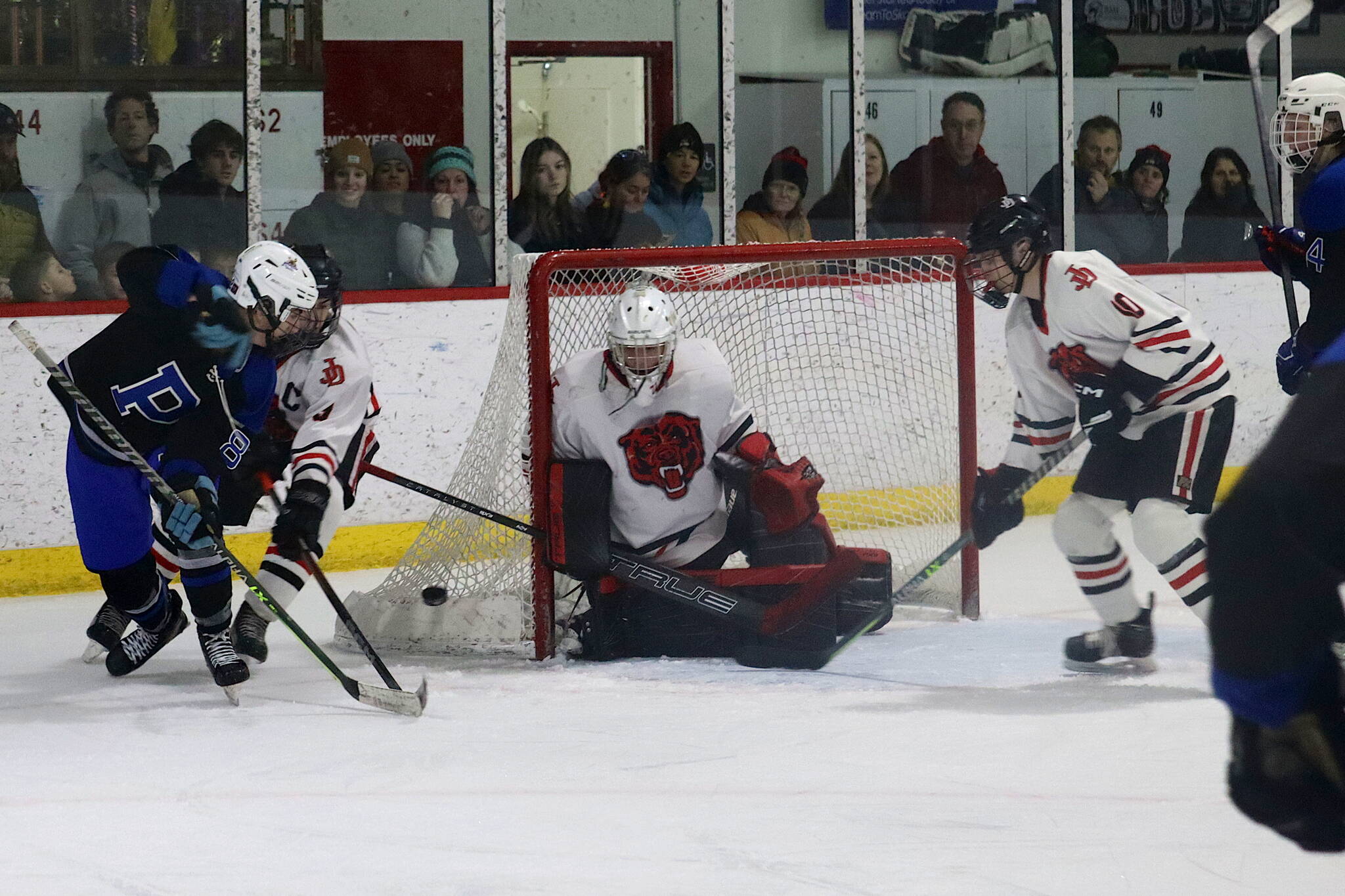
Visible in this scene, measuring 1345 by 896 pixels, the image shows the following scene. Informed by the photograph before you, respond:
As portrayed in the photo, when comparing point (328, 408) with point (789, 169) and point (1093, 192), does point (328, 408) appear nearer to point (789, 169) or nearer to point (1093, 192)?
point (789, 169)

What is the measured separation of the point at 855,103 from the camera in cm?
548

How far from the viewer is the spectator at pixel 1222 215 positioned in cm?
586

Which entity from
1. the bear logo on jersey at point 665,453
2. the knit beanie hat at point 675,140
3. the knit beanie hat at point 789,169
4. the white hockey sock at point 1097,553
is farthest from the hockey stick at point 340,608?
the knit beanie hat at point 789,169

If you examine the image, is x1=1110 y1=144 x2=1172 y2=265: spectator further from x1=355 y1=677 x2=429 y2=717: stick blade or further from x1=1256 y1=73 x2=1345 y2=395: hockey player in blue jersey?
x1=355 y1=677 x2=429 y2=717: stick blade

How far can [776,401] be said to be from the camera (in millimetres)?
4242

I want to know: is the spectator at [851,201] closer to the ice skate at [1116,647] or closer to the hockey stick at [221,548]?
the ice skate at [1116,647]

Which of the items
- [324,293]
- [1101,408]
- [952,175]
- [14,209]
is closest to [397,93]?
[14,209]

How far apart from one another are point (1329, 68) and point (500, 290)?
3.41 metres

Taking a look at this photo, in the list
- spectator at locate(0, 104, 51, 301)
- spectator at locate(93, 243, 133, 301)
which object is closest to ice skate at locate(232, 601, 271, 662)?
spectator at locate(93, 243, 133, 301)

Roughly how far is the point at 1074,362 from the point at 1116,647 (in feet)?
1.95

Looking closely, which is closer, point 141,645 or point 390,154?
point 141,645

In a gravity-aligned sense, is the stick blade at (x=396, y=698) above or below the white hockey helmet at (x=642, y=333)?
below

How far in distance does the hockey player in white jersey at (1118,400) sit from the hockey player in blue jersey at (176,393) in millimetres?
1364

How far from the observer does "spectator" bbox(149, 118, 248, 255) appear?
4.57 m
